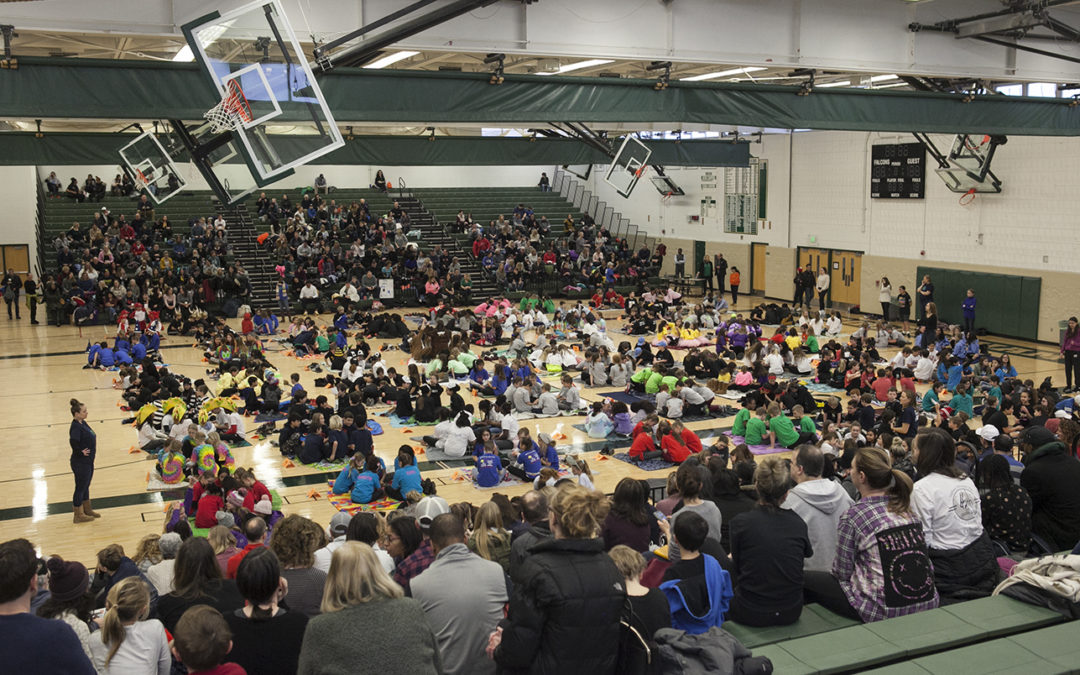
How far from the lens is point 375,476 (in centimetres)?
1145

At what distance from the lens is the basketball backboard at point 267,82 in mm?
7867

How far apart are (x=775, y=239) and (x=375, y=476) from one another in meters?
24.2

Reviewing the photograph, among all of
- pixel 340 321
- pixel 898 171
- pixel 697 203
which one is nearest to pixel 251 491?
pixel 340 321

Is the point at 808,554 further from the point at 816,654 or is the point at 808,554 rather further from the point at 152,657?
the point at 152,657

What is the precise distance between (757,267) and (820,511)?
29.0 meters

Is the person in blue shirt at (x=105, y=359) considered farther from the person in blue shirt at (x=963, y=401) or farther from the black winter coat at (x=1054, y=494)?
the black winter coat at (x=1054, y=494)

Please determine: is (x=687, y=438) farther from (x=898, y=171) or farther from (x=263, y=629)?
(x=898, y=171)

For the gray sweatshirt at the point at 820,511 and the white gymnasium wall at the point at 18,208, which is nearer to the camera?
the gray sweatshirt at the point at 820,511

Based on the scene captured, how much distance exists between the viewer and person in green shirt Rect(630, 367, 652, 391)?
17953 millimetres

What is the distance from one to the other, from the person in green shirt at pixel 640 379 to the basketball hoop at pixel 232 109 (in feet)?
35.9

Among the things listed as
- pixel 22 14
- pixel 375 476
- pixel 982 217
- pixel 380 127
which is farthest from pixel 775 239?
pixel 22 14

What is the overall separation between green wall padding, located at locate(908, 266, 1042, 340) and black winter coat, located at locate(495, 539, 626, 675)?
2311 cm

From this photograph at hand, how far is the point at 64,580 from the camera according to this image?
5.50m

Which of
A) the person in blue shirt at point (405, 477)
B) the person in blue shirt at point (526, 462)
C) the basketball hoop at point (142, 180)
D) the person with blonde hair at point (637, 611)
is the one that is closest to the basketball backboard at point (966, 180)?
the person in blue shirt at point (526, 462)
